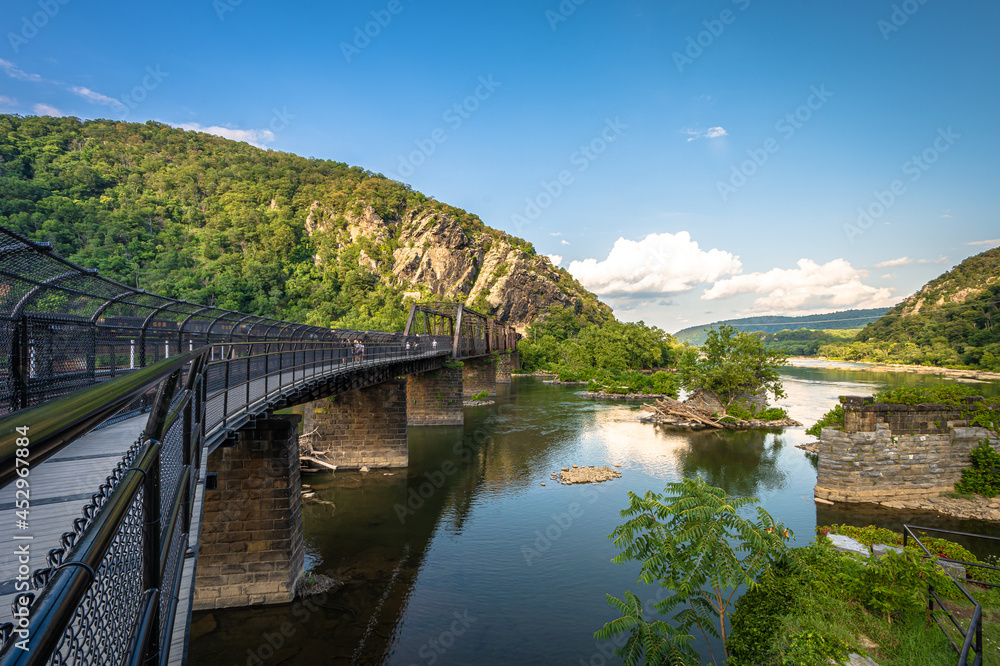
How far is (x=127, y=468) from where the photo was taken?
7.78 ft

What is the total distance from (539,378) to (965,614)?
65.3 metres

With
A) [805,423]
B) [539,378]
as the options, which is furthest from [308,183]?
[805,423]

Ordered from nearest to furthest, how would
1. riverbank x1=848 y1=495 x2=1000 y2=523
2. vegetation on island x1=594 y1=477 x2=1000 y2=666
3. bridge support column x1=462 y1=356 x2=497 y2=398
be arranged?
vegetation on island x1=594 y1=477 x2=1000 y2=666 < riverbank x1=848 y1=495 x2=1000 y2=523 < bridge support column x1=462 y1=356 x2=497 y2=398

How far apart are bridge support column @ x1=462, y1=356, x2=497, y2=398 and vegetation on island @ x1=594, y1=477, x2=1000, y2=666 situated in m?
42.4

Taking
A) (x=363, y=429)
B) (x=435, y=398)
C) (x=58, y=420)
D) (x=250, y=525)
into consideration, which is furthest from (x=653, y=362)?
(x=58, y=420)

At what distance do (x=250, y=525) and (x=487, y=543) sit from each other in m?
7.82

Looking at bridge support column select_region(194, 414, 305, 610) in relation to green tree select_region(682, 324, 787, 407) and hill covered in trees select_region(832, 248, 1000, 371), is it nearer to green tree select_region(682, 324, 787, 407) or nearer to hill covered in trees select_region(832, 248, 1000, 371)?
green tree select_region(682, 324, 787, 407)

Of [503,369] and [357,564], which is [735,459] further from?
[503,369]

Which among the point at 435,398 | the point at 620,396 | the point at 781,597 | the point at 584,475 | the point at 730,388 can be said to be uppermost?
the point at 730,388

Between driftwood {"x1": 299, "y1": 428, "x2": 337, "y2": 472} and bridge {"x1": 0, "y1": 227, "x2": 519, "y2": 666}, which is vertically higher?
bridge {"x1": 0, "y1": 227, "x2": 519, "y2": 666}

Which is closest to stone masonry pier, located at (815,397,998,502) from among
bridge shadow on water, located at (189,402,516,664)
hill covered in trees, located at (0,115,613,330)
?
bridge shadow on water, located at (189,402,516,664)

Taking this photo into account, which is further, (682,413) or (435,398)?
(435,398)

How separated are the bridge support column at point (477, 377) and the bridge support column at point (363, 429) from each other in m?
26.5

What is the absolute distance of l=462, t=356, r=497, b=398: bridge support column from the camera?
52.4 m
